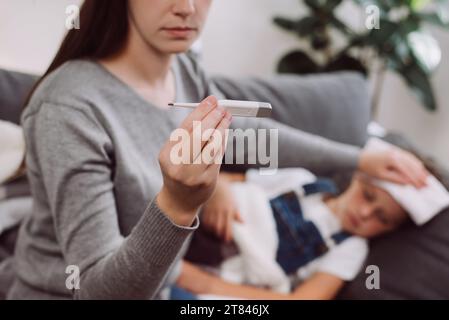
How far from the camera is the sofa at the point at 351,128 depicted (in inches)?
A: 32.3

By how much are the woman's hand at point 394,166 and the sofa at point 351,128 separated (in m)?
0.10

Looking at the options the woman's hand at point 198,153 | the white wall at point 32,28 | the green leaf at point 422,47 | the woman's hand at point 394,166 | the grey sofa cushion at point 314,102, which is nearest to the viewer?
the woman's hand at point 198,153

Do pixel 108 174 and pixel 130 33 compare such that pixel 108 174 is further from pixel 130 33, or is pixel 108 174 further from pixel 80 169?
pixel 130 33

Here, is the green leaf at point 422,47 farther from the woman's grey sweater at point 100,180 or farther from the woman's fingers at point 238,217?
the woman's grey sweater at point 100,180

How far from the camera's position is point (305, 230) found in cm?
99

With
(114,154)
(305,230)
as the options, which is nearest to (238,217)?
(305,230)

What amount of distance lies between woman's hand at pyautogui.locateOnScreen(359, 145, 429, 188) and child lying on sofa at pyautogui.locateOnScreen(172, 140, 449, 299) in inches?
0.9

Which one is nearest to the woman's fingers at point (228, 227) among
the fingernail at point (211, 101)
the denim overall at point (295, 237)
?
the denim overall at point (295, 237)

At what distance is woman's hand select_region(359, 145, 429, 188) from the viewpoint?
814 millimetres

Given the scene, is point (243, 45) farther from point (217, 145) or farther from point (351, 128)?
point (217, 145)

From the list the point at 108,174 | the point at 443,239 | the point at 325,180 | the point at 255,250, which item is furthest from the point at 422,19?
the point at 108,174

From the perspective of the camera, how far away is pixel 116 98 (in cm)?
58

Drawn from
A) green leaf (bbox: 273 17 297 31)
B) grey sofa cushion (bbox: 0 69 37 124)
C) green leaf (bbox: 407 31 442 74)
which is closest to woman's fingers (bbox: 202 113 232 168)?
grey sofa cushion (bbox: 0 69 37 124)

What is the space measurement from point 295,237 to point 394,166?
9.9 inches
